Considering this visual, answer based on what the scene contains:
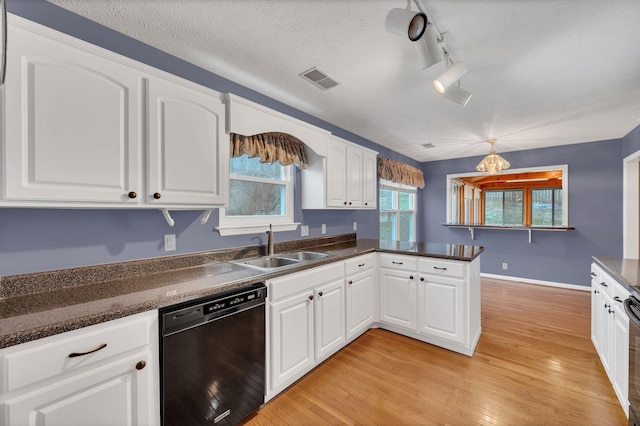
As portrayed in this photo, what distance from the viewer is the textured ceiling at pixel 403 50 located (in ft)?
4.84

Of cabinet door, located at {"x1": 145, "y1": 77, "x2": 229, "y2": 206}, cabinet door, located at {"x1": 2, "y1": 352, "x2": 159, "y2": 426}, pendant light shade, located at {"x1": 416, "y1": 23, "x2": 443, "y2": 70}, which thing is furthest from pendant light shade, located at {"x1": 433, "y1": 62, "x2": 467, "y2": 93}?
cabinet door, located at {"x1": 2, "y1": 352, "x2": 159, "y2": 426}

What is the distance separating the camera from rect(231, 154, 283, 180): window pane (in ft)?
7.94

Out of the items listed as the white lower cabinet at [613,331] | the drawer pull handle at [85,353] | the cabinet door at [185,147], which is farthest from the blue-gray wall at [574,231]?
the drawer pull handle at [85,353]

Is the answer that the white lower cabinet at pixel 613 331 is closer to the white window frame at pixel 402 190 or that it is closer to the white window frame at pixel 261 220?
the white window frame at pixel 261 220

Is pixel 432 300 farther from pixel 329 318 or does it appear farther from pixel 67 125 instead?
pixel 67 125

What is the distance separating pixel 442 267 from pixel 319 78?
198 cm

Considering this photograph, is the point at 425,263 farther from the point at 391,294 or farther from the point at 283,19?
the point at 283,19

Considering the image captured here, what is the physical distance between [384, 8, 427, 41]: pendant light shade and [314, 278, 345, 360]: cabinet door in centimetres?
176

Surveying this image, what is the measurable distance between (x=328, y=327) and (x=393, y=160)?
10.6ft

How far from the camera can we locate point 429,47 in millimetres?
1538

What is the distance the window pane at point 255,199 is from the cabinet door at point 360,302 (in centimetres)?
102

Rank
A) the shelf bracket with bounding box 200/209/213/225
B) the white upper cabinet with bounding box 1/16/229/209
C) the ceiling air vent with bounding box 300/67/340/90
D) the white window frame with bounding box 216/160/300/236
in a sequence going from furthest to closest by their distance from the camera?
the white window frame with bounding box 216/160/300/236 < the ceiling air vent with bounding box 300/67/340/90 < the shelf bracket with bounding box 200/209/213/225 < the white upper cabinet with bounding box 1/16/229/209

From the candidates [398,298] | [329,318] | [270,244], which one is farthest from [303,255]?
[398,298]

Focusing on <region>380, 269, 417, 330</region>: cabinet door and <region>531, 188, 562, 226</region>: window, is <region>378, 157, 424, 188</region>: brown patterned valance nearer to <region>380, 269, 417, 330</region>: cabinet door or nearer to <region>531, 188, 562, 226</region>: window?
<region>380, 269, 417, 330</region>: cabinet door
